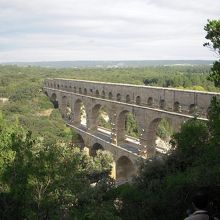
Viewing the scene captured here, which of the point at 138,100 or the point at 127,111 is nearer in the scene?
the point at 138,100

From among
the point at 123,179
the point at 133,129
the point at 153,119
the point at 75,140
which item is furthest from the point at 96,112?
the point at 133,129

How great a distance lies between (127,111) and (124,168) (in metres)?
5.31

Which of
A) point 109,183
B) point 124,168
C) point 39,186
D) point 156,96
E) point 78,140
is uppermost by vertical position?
point 156,96

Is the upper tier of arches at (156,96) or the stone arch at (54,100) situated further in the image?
the stone arch at (54,100)

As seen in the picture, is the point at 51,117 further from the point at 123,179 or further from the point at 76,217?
the point at 76,217

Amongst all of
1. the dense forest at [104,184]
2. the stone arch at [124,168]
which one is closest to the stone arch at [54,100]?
the stone arch at [124,168]

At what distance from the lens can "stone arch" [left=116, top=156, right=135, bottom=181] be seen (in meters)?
33.5

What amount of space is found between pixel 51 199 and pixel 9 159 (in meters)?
2.88

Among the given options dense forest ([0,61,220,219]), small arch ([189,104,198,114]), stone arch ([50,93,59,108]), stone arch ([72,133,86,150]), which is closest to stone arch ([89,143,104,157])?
stone arch ([72,133,86,150])

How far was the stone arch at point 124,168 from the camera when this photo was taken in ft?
110

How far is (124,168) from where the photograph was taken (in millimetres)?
34031

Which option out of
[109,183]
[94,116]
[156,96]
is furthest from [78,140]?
[109,183]

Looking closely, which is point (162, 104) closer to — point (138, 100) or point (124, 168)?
point (138, 100)

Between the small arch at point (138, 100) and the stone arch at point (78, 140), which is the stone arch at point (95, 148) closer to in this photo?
the stone arch at point (78, 140)
